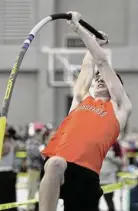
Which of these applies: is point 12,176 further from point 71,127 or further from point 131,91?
point 131,91

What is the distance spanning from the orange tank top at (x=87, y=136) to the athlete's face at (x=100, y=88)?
0.15 m

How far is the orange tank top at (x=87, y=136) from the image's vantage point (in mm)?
4496

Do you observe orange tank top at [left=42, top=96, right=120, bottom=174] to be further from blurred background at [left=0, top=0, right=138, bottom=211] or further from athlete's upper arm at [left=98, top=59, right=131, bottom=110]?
blurred background at [left=0, top=0, right=138, bottom=211]

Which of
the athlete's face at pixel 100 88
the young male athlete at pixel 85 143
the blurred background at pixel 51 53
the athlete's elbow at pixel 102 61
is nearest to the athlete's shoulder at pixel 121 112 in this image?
the young male athlete at pixel 85 143

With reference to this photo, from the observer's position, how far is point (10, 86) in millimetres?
4254

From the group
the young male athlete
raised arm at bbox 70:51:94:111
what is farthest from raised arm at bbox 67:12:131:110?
raised arm at bbox 70:51:94:111

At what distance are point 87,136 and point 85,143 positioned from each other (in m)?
0.05

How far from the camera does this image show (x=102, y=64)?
4812 millimetres

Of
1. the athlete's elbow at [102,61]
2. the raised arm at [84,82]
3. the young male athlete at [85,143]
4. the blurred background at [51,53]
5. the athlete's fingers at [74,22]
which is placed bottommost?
the blurred background at [51,53]

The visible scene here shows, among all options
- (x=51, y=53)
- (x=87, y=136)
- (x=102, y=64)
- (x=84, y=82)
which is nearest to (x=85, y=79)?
(x=84, y=82)

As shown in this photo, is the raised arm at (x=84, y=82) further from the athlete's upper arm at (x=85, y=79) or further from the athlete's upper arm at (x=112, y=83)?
the athlete's upper arm at (x=112, y=83)

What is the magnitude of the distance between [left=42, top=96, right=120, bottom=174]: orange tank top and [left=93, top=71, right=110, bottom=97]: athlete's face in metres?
0.15

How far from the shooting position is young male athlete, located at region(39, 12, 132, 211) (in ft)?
14.0

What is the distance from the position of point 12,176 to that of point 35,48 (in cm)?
1761
